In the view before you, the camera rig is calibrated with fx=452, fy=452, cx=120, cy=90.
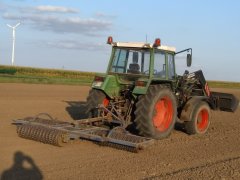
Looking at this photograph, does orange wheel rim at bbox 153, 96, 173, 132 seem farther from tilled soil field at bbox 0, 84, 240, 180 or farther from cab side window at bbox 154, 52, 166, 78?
cab side window at bbox 154, 52, 166, 78

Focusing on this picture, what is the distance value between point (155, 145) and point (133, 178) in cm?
259

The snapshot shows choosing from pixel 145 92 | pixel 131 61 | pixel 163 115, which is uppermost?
pixel 131 61

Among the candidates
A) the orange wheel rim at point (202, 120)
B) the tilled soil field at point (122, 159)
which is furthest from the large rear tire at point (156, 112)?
the orange wheel rim at point (202, 120)

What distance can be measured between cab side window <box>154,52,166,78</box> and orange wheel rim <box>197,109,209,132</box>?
181 centimetres

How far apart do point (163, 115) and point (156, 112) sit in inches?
11.0

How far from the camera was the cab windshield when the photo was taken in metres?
9.62

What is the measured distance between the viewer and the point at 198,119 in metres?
11.0

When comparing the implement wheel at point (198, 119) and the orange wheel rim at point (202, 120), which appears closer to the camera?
the implement wheel at point (198, 119)

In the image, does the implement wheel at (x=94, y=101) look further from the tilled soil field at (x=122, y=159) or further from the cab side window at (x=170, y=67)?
the cab side window at (x=170, y=67)

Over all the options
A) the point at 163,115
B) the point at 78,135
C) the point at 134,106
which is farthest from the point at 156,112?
the point at 78,135

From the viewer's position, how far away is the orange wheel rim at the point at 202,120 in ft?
36.1

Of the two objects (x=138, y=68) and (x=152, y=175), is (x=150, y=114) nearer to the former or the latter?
(x=138, y=68)

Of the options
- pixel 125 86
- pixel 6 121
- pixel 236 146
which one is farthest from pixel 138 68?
pixel 6 121

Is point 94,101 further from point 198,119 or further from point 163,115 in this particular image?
point 198,119
